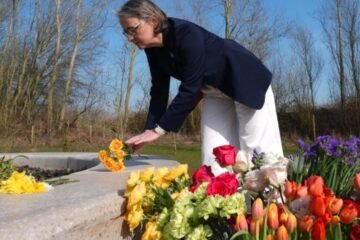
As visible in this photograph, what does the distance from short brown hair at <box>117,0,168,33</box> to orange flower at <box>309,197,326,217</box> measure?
1.29 metres

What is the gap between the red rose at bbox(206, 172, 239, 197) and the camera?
1647 mm

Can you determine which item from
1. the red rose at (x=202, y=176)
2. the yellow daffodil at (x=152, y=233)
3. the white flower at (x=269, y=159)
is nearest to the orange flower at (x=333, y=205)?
the white flower at (x=269, y=159)

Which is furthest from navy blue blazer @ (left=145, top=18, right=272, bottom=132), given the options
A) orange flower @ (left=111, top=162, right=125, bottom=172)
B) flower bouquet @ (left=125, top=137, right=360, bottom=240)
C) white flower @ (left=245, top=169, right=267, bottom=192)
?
white flower @ (left=245, top=169, right=267, bottom=192)

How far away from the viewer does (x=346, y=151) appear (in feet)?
6.86

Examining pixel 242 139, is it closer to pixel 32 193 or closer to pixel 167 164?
pixel 167 164

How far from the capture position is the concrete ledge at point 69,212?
1404 mm

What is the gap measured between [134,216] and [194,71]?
2.56 ft

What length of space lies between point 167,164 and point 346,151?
41.0 inches

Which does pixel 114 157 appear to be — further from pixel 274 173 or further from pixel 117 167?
pixel 274 173

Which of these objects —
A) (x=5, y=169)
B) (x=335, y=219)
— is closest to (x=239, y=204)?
(x=335, y=219)

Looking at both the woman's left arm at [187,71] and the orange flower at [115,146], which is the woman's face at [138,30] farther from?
the orange flower at [115,146]

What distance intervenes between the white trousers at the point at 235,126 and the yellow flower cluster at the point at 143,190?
20.8 inches

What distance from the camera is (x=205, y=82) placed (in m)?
2.56

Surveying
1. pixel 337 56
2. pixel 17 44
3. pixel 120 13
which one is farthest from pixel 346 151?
pixel 17 44
